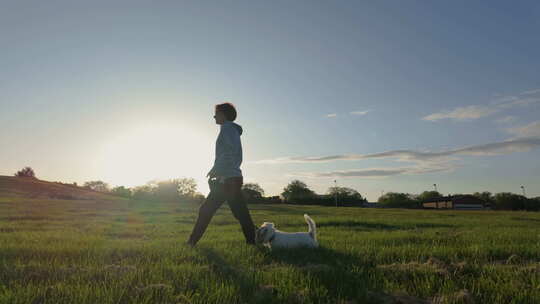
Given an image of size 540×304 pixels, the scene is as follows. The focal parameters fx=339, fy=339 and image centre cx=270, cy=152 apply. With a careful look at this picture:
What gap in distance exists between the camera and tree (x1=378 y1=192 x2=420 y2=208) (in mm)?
113181

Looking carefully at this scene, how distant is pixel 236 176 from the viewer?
22.3 ft

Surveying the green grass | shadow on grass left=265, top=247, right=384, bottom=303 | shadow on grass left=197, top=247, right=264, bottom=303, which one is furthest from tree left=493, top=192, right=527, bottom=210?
shadow on grass left=197, top=247, right=264, bottom=303

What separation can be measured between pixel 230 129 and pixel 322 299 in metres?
4.26

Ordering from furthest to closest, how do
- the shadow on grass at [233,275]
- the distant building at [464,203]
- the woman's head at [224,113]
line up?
1. the distant building at [464,203]
2. the woman's head at [224,113]
3. the shadow on grass at [233,275]

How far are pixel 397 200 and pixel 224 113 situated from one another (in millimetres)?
123811

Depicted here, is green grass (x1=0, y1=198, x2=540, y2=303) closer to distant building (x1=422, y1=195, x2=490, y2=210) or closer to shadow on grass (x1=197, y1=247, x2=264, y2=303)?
shadow on grass (x1=197, y1=247, x2=264, y2=303)

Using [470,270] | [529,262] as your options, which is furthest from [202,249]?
[529,262]

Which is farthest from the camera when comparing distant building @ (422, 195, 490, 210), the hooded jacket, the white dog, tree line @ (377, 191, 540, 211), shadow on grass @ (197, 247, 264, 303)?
distant building @ (422, 195, 490, 210)

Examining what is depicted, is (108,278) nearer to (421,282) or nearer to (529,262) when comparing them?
(421,282)

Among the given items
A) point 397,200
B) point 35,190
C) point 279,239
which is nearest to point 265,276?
point 279,239

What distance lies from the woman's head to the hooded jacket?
0.20 m

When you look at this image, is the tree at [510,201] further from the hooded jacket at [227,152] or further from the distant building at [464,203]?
the hooded jacket at [227,152]

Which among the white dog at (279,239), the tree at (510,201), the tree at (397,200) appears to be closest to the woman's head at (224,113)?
the white dog at (279,239)

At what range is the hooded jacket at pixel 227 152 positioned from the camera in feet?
22.2
